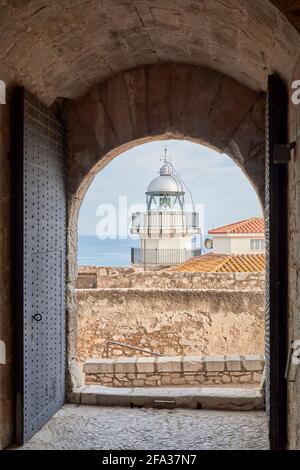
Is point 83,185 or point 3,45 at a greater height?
point 3,45

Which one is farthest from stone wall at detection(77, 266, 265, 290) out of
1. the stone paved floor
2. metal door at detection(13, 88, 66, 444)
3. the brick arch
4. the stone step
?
metal door at detection(13, 88, 66, 444)

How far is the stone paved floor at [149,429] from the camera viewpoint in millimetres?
4414

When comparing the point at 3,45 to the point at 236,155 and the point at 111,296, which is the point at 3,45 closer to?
the point at 236,155

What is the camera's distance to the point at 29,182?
4.49 metres

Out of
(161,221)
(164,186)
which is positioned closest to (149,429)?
(164,186)

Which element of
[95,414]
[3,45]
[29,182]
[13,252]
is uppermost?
[3,45]

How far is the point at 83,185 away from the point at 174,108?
1.35m

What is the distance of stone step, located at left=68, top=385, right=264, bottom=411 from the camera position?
541cm

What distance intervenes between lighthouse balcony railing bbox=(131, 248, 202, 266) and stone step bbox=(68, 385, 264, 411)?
25363 mm

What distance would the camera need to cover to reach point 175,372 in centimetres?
749

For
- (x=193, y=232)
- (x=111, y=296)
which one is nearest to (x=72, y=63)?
(x=111, y=296)

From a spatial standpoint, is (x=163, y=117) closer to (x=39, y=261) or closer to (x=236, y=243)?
(x=39, y=261)

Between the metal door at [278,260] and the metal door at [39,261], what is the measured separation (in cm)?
212

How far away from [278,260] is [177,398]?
2384mm
